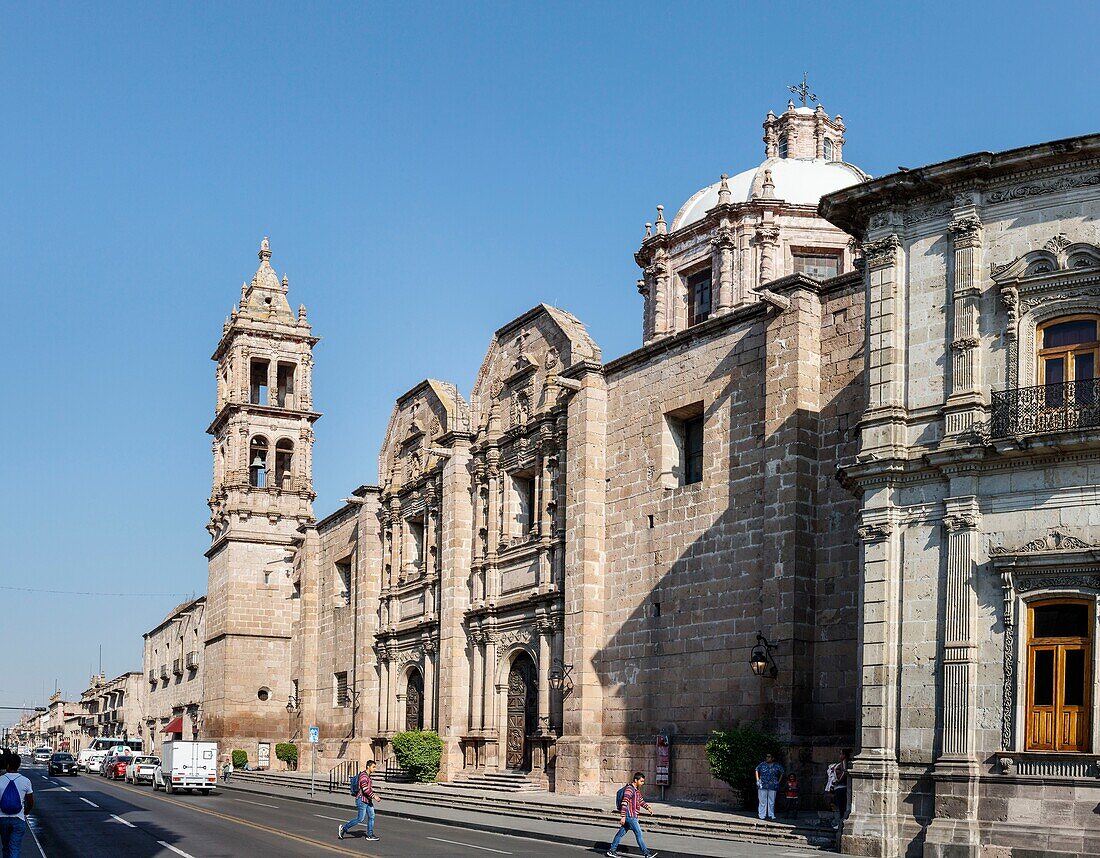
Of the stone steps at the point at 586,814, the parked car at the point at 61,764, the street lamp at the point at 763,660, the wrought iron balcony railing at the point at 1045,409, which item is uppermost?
the wrought iron balcony railing at the point at 1045,409

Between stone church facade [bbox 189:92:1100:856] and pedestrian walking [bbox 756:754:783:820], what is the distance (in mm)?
1230

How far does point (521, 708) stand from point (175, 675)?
1865 inches

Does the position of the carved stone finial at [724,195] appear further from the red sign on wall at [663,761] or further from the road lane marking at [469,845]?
the road lane marking at [469,845]

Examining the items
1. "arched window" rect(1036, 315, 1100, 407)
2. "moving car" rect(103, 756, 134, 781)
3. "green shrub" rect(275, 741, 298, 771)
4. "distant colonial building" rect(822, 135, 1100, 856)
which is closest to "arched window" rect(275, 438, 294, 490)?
"green shrub" rect(275, 741, 298, 771)

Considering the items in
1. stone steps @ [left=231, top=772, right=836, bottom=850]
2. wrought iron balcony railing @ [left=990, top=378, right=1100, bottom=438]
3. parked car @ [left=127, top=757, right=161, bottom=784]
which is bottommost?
parked car @ [left=127, top=757, right=161, bottom=784]

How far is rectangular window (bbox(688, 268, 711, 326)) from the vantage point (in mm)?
44438

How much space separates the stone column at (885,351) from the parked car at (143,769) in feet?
123

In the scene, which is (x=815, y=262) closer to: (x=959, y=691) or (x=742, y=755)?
(x=742, y=755)

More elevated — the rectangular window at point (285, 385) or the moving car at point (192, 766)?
the rectangular window at point (285, 385)

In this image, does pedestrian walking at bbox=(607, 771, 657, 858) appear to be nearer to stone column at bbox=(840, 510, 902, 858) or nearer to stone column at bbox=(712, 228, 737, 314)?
stone column at bbox=(840, 510, 902, 858)

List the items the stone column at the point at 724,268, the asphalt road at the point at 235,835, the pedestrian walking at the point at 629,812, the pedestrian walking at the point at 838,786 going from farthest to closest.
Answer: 1. the stone column at the point at 724,268
2. the pedestrian walking at the point at 838,786
3. the asphalt road at the point at 235,835
4. the pedestrian walking at the point at 629,812

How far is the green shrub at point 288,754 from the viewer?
55.9 metres

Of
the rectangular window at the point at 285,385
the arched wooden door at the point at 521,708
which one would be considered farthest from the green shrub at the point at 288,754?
the arched wooden door at the point at 521,708

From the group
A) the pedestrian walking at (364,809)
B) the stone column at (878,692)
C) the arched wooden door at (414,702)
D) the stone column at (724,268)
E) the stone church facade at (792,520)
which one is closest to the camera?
the stone church facade at (792,520)
